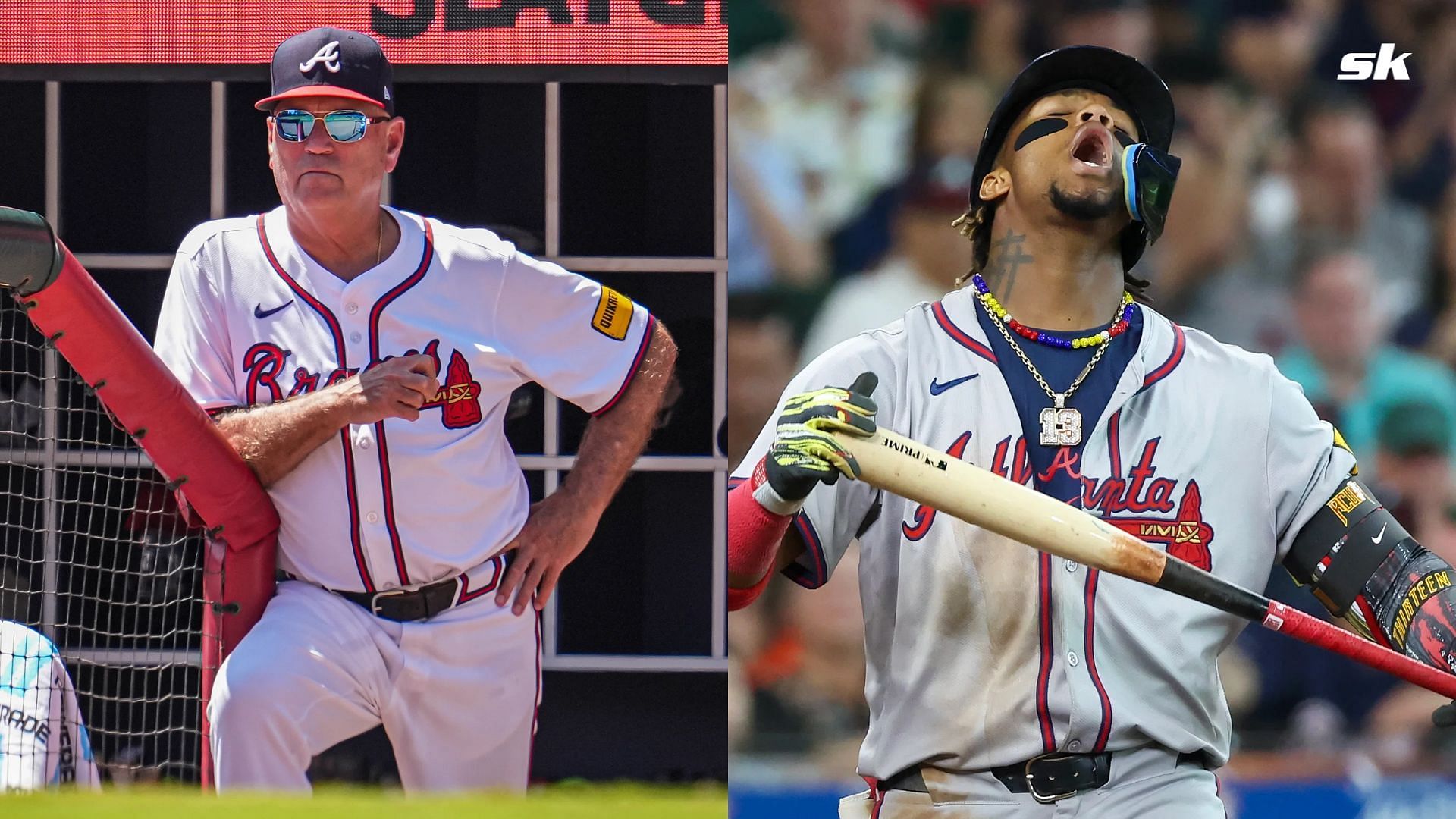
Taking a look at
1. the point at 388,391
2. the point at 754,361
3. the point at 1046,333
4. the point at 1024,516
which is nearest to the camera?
the point at 1024,516

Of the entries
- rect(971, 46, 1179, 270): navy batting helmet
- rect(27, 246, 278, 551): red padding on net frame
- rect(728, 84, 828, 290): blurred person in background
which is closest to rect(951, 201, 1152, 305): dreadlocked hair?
rect(971, 46, 1179, 270): navy batting helmet

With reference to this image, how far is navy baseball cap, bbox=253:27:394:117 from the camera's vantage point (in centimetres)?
285

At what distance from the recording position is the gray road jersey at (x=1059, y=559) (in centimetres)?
214

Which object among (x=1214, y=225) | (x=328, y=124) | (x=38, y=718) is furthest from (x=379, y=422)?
(x=1214, y=225)

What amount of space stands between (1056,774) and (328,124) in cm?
174

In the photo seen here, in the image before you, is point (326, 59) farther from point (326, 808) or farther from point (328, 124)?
point (326, 808)

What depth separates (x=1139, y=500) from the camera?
2.24 meters

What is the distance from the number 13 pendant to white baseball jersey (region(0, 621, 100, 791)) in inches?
75.1

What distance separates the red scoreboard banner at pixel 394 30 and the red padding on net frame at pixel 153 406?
0.49 m

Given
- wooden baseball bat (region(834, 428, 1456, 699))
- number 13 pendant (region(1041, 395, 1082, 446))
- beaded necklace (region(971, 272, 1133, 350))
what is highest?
beaded necklace (region(971, 272, 1133, 350))

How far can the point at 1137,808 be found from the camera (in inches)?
82.4

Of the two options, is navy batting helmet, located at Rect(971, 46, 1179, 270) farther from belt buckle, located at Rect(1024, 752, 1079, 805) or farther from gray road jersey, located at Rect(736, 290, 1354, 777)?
belt buckle, located at Rect(1024, 752, 1079, 805)

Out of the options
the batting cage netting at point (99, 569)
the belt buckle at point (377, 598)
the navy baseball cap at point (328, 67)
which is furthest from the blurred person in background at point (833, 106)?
the batting cage netting at point (99, 569)

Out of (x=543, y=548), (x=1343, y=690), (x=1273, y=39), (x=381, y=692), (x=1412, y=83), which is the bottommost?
(x=1343, y=690)
